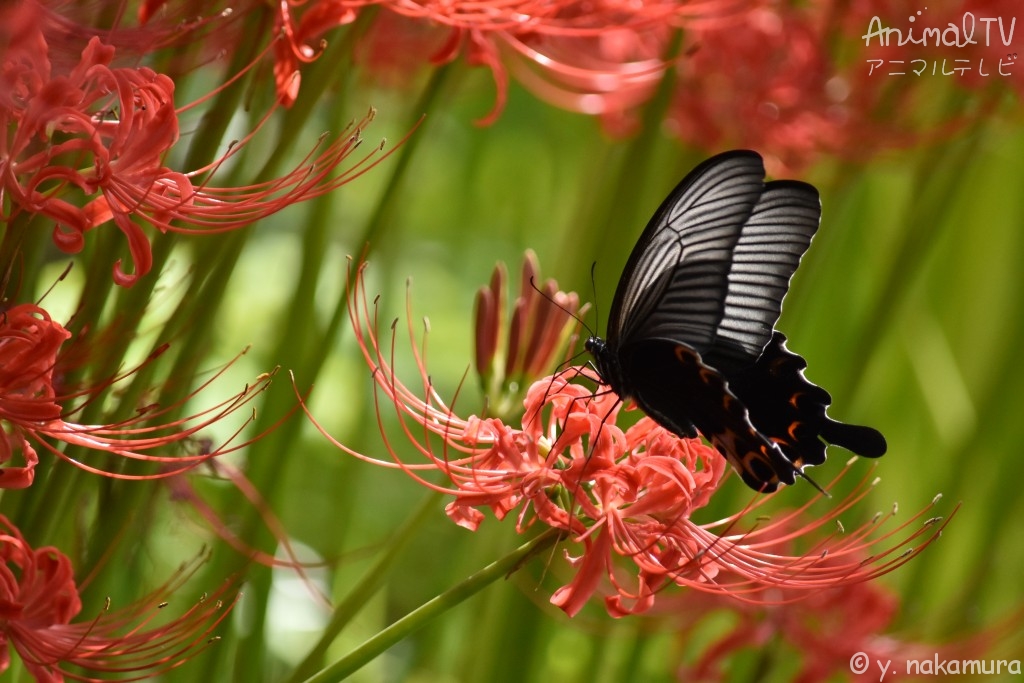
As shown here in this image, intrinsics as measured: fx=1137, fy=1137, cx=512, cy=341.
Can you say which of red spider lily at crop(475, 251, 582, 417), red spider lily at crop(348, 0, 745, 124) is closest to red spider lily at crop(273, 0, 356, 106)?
red spider lily at crop(348, 0, 745, 124)

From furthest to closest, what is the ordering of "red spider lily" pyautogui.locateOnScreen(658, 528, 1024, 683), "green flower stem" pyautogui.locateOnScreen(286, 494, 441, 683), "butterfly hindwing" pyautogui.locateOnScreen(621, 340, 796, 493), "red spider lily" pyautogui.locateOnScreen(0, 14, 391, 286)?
"red spider lily" pyautogui.locateOnScreen(658, 528, 1024, 683) → "green flower stem" pyautogui.locateOnScreen(286, 494, 441, 683) → "butterfly hindwing" pyautogui.locateOnScreen(621, 340, 796, 493) → "red spider lily" pyautogui.locateOnScreen(0, 14, 391, 286)

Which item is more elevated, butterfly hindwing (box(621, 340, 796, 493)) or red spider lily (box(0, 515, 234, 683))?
butterfly hindwing (box(621, 340, 796, 493))

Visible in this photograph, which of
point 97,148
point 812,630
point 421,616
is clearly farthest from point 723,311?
point 812,630

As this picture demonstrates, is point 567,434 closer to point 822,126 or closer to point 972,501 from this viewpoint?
point 822,126

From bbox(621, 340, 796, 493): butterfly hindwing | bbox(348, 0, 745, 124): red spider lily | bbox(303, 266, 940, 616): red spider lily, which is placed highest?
bbox(348, 0, 745, 124): red spider lily

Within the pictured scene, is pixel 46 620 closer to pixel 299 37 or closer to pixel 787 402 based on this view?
pixel 299 37

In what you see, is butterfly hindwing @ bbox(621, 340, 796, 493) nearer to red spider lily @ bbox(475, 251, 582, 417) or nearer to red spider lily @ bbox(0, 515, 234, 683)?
red spider lily @ bbox(475, 251, 582, 417)
